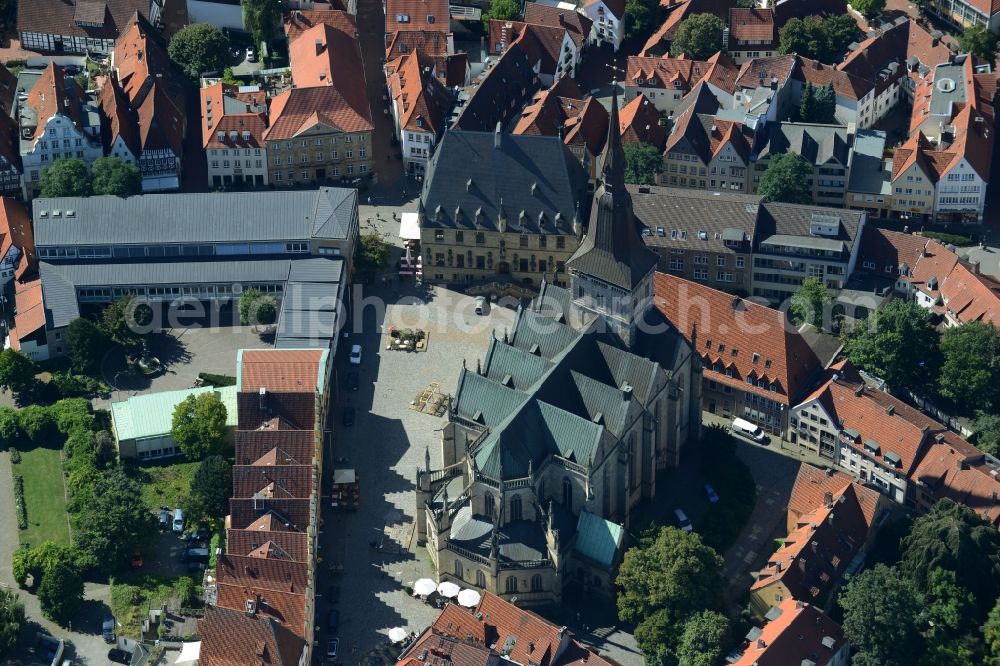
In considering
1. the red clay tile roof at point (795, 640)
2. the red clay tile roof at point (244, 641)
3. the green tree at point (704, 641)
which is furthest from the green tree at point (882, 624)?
the red clay tile roof at point (244, 641)

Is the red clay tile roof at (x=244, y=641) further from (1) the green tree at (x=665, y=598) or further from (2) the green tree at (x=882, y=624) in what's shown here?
(2) the green tree at (x=882, y=624)

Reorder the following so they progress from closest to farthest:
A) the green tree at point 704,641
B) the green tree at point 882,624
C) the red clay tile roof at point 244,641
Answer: the red clay tile roof at point 244,641 → the green tree at point 704,641 → the green tree at point 882,624

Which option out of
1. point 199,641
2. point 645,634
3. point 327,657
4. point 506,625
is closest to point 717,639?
point 645,634

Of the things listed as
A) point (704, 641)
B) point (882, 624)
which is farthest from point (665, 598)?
Result: point (882, 624)

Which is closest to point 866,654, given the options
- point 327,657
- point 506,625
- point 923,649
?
point 923,649

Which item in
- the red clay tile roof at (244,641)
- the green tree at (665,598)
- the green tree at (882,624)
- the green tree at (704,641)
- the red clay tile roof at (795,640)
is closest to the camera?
the red clay tile roof at (244,641)

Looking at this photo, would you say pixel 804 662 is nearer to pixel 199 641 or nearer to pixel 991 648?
pixel 991 648
